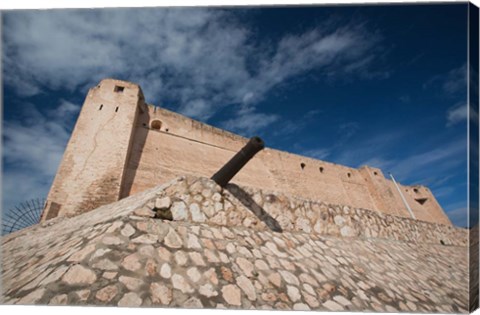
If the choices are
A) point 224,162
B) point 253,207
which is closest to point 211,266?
point 253,207

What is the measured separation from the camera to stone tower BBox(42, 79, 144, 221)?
5.44 m

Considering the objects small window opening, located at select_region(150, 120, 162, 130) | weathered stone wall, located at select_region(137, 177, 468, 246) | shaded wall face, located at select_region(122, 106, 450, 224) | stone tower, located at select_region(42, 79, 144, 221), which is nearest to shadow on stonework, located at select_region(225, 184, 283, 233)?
weathered stone wall, located at select_region(137, 177, 468, 246)

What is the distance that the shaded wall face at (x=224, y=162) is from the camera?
7.46m

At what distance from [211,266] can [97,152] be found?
595cm

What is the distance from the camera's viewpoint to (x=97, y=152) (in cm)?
624

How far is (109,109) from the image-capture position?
23.4ft

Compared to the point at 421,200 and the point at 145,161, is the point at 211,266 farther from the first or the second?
the point at 421,200

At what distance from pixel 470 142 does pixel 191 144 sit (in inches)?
309

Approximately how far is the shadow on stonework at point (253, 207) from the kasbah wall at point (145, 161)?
1.31m

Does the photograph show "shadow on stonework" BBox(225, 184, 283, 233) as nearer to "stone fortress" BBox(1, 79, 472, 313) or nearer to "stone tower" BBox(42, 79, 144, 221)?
"stone fortress" BBox(1, 79, 472, 313)

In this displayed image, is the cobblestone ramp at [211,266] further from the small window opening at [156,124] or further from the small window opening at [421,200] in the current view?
the small window opening at [421,200]

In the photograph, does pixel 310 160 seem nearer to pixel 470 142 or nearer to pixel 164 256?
pixel 470 142

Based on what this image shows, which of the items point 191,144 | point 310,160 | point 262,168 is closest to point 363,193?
point 310,160

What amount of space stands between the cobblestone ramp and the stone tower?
3020 millimetres
